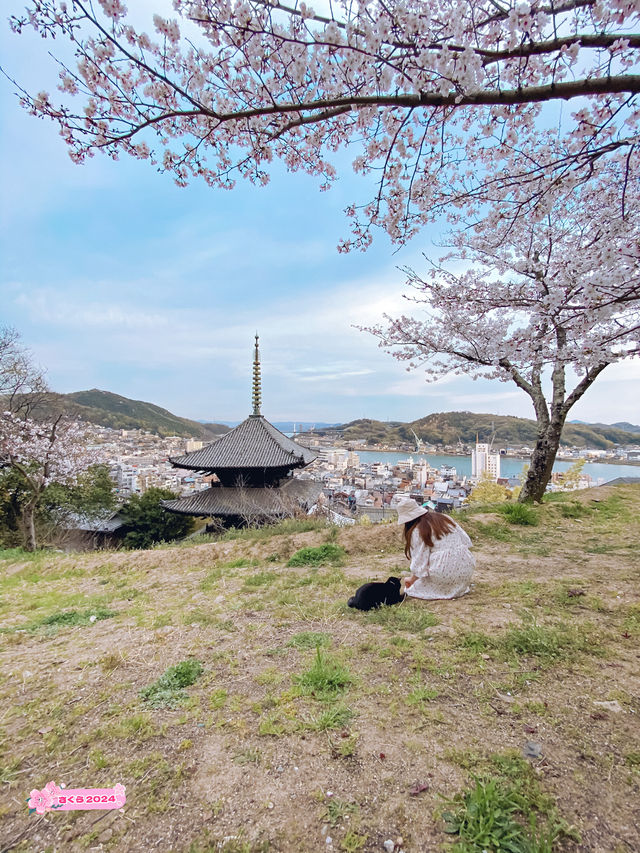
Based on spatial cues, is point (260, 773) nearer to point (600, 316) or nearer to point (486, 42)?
point (486, 42)

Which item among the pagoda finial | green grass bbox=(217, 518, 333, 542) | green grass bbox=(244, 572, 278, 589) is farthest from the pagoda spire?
green grass bbox=(244, 572, 278, 589)

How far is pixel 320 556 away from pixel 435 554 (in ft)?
8.19

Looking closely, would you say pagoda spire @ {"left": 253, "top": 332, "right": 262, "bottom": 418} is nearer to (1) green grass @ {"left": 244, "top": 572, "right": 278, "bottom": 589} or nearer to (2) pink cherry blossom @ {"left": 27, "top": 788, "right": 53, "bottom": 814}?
(1) green grass @ {"left": 244, "top": 572, "right": 278, "bottom": 589}

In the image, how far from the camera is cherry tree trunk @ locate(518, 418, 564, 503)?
8.13 m

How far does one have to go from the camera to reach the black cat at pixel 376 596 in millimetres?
3539

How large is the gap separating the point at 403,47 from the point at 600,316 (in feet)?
9.22

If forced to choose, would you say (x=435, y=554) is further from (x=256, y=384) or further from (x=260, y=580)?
(x=256, y=384)

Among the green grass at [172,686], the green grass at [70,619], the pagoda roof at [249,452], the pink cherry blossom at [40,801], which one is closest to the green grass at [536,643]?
the green grass at [172,686]

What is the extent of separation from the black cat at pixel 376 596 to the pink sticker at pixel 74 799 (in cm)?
225

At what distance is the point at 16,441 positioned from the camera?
11.8m

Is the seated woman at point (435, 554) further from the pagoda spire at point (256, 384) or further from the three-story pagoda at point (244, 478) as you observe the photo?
the pagoda spire at point (256, 384)

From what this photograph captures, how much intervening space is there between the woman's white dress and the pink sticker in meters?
2.77

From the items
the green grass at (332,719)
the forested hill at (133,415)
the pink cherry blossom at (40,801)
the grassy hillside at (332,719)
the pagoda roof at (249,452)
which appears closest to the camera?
the grassy hillside at (332,719)

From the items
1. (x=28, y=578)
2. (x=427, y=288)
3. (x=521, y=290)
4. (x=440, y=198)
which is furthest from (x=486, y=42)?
(x=28, y=578)
